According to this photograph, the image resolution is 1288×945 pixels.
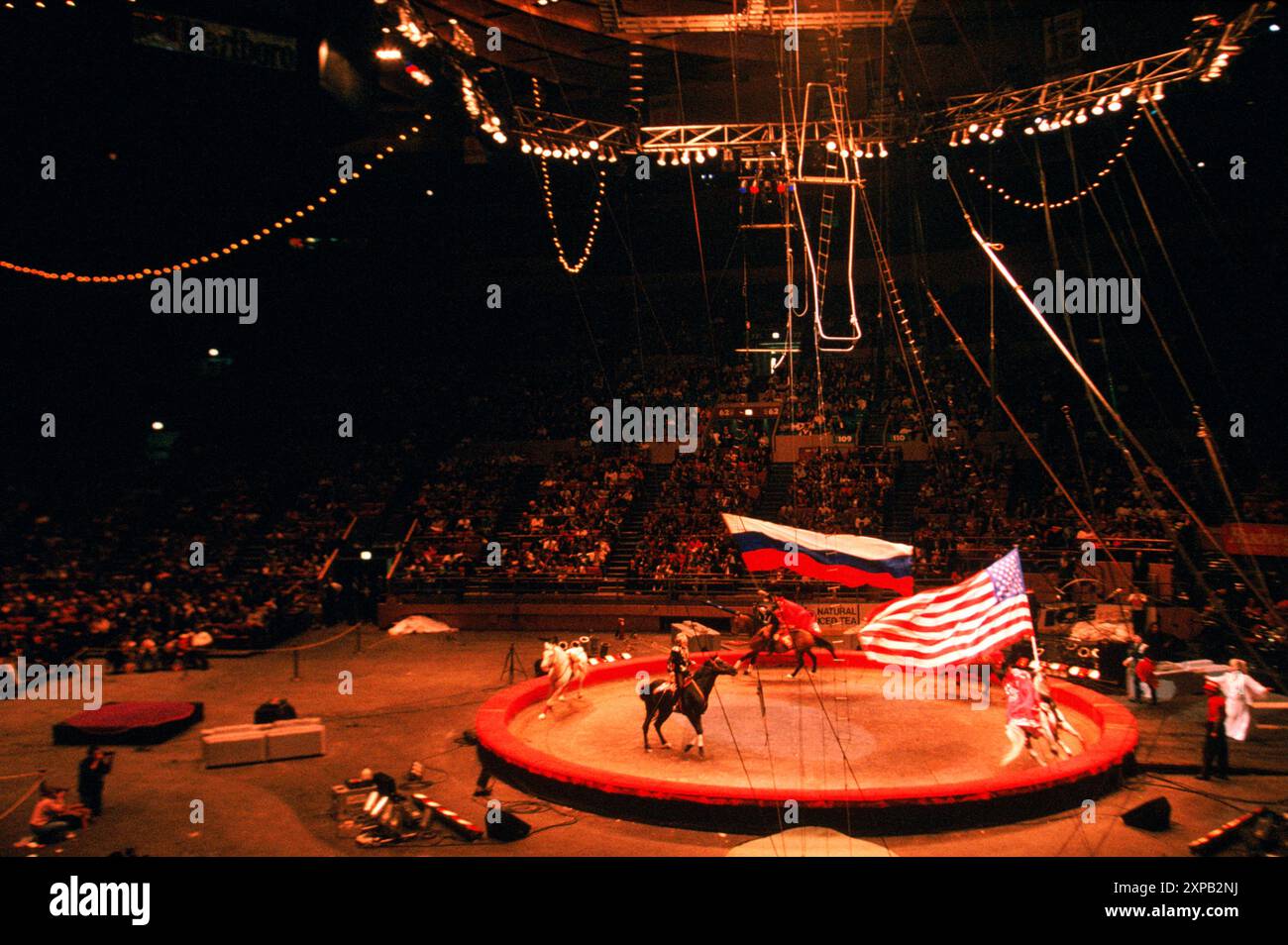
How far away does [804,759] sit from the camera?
12.3 meters

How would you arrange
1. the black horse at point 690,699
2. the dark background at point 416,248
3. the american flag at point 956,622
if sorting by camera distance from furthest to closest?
the dark background at point 416,248, the black horse at point 690,699, the american flag at point 956,622

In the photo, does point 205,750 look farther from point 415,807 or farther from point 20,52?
point 20,52

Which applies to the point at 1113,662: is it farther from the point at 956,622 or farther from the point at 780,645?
the point at 956,622

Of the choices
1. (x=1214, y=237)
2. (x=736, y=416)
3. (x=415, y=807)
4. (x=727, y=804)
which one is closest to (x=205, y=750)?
(x=415, y=807)

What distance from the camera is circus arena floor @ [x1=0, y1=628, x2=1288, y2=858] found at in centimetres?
991

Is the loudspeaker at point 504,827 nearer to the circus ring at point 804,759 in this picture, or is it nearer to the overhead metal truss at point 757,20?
the circus ring at point 804,759

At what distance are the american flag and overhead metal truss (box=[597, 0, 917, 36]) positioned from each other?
8340 mm

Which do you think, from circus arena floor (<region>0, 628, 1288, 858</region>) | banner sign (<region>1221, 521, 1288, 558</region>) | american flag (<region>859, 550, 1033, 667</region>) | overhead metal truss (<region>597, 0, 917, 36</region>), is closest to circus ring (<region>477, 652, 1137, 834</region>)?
circus arena floor (<region>0, 628, 1288, 858</region>)

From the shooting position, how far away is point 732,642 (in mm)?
20391

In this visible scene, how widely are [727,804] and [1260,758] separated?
7598 mm

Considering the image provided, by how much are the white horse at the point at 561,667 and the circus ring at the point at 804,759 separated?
0.39m

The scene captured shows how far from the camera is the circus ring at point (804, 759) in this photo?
10109mm

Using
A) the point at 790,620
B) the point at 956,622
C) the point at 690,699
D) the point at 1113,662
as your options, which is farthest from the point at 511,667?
the point at 1113,662

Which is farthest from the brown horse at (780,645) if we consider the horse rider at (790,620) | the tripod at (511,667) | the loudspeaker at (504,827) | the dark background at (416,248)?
the dark background at (416,248)
